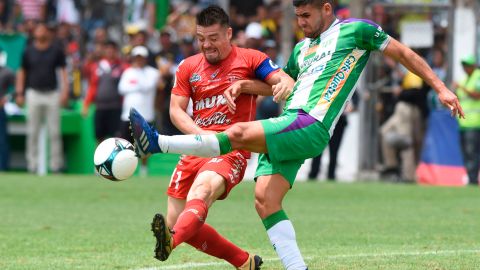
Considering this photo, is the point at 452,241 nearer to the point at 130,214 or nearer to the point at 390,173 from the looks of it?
the point at 130,214

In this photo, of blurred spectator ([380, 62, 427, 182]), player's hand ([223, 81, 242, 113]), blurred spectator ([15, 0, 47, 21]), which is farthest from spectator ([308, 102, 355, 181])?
player's hand ([223, 81, 242, 113])

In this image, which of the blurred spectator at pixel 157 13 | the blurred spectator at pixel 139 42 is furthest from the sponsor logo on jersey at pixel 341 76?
the blurred spectator at pixel 157 13

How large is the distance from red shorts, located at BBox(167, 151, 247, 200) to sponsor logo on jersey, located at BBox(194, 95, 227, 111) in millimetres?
410

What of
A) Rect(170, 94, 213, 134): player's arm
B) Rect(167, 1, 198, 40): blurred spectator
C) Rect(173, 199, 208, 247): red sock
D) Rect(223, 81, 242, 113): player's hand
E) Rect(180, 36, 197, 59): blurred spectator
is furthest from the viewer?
Rect(167, 1, 198, 40): blurred spectator

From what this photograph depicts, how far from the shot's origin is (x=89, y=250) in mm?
10742

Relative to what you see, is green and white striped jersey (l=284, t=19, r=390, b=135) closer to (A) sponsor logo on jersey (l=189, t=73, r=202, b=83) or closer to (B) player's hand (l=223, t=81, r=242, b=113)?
(B) player's hand (l=223, t=81, r=242, b=113)

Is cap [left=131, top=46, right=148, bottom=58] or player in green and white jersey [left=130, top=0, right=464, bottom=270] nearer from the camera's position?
player in green and white jersey [left=130, top=0, right=464, bottom=270]

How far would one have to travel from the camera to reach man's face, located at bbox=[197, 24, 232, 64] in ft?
29.5

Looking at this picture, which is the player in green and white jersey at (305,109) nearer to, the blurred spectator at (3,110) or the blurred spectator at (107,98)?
the blurred spectator at (107,98)

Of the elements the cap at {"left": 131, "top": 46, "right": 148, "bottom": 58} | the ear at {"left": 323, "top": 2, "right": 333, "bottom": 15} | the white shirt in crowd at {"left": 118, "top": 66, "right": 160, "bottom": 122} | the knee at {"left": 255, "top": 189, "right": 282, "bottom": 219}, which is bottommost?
the white shirt in crowd at {"left": 118, "top": 66, "right": 160, "bottom": 122}

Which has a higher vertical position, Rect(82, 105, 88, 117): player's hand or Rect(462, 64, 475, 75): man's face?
Rect(462, 64, 475, 75): man's face

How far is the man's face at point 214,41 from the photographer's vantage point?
898 centimetres

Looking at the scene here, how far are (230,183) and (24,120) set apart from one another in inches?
630

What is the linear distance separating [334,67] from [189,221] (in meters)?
1.50
